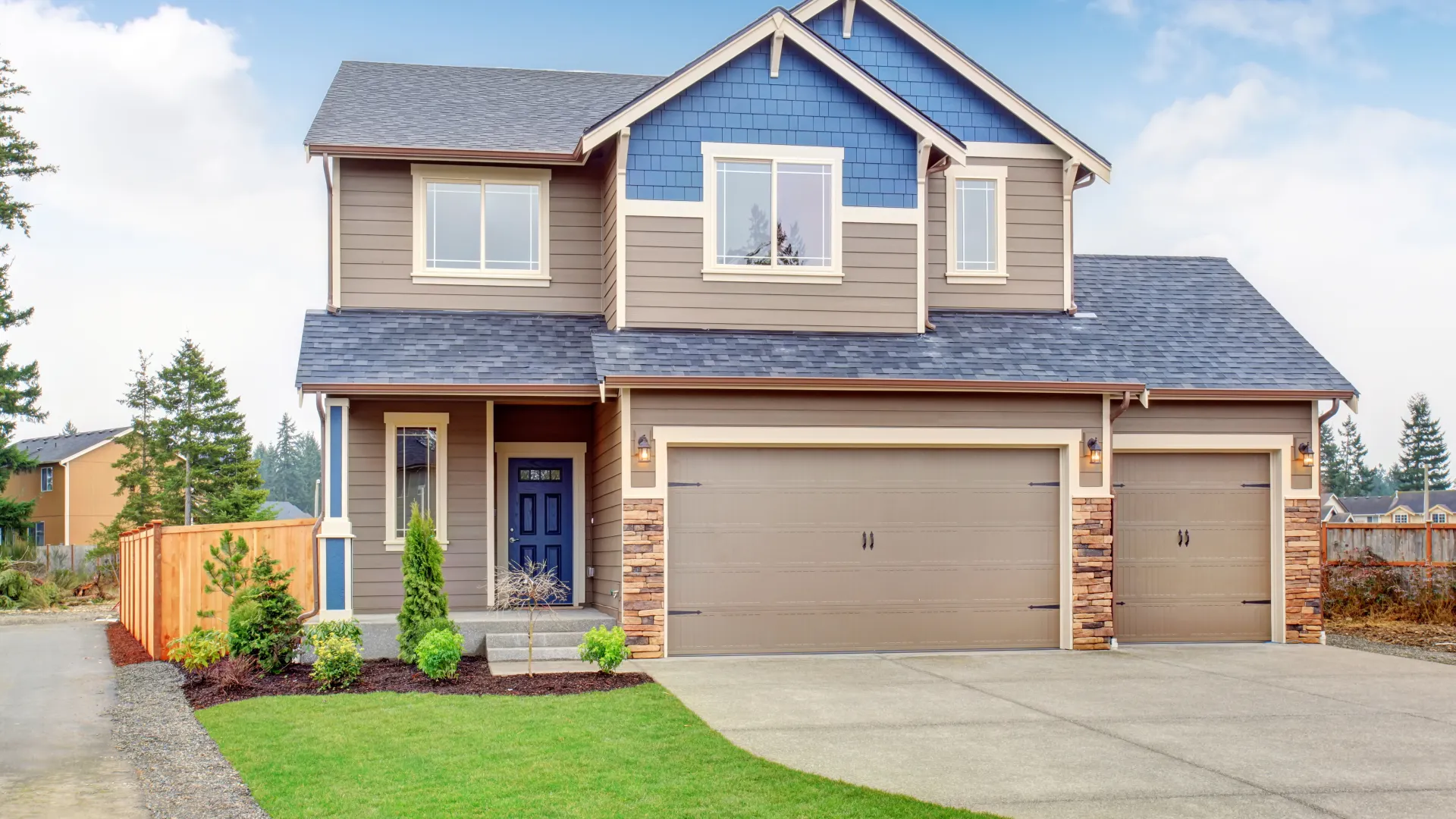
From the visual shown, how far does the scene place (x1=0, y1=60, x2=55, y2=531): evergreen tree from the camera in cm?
3150

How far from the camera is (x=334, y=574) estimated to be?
1347 centimetres

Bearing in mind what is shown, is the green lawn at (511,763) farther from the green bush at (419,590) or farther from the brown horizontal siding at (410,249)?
the brown horizontal siding at (410,249)

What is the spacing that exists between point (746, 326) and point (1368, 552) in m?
10.4

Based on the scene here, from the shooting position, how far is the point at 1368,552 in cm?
1828

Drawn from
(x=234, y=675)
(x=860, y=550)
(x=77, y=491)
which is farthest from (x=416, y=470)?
(x=77, y=491)

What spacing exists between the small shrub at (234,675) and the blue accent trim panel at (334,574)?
1649 millimetres

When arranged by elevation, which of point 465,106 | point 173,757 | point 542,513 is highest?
point 465,106

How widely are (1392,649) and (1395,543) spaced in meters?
4.59

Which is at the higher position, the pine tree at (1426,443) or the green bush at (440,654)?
the pine tree at (1426,443)

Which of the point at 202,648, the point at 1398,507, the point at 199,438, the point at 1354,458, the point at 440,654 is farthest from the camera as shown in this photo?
the point at 1354,458

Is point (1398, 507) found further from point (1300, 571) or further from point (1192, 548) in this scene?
point (1192, 548)

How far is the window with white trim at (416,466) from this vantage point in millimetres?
14609

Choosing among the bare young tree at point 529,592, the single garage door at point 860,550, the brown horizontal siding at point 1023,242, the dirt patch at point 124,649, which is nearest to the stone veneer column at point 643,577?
the single garage door at point 860,550

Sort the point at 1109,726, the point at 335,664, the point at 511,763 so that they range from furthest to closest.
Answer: the point at 335,664 → the point at 1109,726 → the point at 511,763
